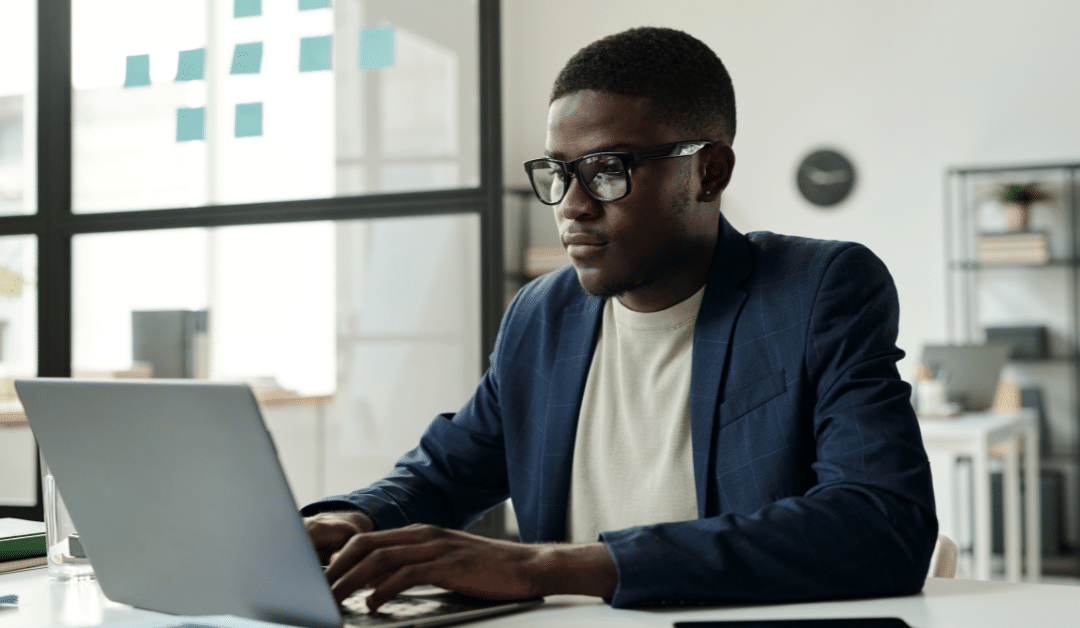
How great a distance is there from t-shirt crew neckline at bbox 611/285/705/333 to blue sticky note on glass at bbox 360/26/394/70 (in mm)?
1524

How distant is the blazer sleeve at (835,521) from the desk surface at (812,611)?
20 millimetres

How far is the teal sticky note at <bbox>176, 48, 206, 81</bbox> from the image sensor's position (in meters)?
2.79

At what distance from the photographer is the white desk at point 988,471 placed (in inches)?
131

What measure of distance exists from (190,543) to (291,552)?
0.13 metres

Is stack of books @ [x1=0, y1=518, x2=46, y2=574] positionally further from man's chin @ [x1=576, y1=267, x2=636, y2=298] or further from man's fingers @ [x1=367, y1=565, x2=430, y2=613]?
man's chin @ [x1=576, y1=267, x2=636, y2=298]

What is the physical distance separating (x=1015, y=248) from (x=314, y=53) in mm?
3426

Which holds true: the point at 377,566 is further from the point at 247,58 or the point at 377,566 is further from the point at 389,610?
the point at 247,58

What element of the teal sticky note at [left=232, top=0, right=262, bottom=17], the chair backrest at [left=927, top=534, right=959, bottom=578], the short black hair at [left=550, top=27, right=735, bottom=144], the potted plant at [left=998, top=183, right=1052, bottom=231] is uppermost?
the teal sticky note at [left=232, top=0, right=262, bottom=17]

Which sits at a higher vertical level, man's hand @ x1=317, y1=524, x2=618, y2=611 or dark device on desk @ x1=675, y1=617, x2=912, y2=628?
man's hand @ x1=317, y1=524, x2=618, y2=611

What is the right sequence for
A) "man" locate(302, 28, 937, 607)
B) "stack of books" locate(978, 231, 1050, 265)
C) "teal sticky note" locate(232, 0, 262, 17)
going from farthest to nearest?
1. "stack of books" locate(978, 231, 1050, 265)
2. "teal sticky note" locate(232, 0, 262, 17)
3. "man" locate(302, 28, 937, 607)

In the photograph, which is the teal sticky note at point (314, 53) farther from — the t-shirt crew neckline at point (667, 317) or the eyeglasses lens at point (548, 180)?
the t-shirt crew neckline at point (667, 317)

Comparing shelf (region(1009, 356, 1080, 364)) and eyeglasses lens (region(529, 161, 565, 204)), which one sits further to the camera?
shelf (region(1009, 356, 1080, 364))

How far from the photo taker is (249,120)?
2.75m

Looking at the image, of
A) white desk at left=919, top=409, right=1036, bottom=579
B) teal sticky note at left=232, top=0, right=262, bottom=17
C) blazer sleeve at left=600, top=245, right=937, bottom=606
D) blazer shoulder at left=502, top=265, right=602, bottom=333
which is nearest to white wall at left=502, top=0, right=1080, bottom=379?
white desk at left=919, top=409, right=1036, bottom=579
